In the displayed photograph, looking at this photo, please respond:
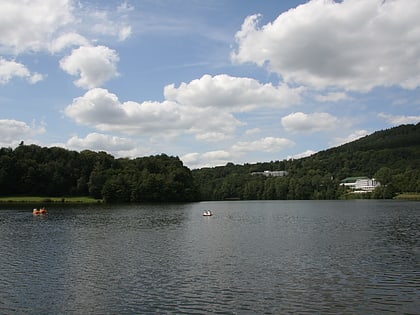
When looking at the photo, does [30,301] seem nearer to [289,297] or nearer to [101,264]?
[101,264]

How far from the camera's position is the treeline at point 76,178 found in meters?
174

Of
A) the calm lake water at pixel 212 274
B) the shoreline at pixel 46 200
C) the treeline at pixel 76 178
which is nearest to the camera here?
the calm lake water at pixel 212 274

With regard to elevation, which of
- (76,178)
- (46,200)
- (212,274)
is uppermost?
(76,178)

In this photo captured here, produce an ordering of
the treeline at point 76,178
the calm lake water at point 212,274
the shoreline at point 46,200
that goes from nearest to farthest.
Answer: the calm lake water at point 212,274
the shoreline at point 46,200
the treeline at point 76,178

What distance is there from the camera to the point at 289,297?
2486 centimetres

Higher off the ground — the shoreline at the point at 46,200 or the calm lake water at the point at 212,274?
the shoreline at the point at 46,200

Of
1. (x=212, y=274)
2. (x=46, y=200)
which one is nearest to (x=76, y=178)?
(x=46, y=200)

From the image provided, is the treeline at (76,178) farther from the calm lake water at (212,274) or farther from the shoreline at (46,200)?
the calm lake water at (212,274)

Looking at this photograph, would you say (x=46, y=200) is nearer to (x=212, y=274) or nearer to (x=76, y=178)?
(x=76, y=178)

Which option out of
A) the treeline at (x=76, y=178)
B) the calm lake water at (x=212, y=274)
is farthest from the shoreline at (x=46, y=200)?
the calm lake water at (x=212, y=274)

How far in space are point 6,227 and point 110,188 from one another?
10234cm

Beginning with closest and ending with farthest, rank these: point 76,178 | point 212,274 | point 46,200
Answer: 1. point 212,274
2. point 46,200
3. point 76,178

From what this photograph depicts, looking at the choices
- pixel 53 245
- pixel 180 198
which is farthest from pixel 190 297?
pixel 180 198

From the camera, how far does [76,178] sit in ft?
604
